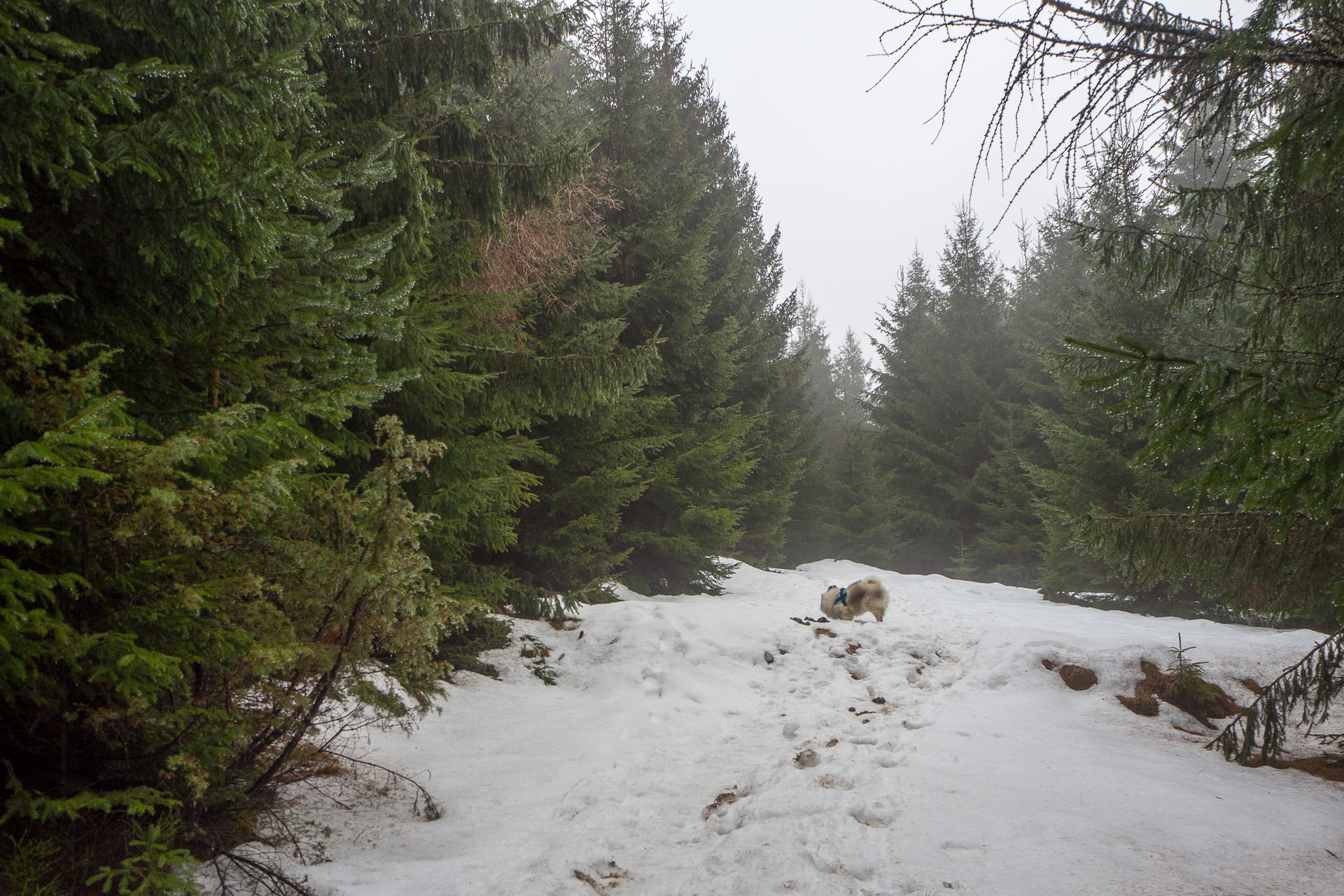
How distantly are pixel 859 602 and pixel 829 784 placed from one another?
20.9ft

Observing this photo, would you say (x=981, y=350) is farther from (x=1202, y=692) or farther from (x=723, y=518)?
(x=1202, y=692)

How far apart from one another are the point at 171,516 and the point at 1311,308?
676 cm

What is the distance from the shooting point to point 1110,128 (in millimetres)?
2920

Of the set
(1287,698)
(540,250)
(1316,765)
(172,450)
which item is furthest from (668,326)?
(172,450)

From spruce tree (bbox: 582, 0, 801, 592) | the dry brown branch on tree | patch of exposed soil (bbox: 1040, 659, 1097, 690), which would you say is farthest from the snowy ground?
the dry brown branch on tree

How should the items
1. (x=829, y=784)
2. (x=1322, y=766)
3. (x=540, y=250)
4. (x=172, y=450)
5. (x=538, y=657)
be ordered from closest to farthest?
(x=172, y=450) < (x=829, y=784) < (x=1322, y=766) < (x=538, y=657) < (x=540, y=250)

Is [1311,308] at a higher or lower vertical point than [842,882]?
higher

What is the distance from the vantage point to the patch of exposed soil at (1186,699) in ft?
18.0

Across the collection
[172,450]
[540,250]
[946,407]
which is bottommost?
[172,450]

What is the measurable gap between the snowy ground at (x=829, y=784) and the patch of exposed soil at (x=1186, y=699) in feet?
0.46

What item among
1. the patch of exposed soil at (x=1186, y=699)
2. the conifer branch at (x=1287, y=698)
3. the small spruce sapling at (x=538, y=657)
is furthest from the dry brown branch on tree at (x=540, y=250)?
the patch of exposed soil at (x=1186, y=699)

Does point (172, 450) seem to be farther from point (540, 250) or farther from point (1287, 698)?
point (1287, 698)

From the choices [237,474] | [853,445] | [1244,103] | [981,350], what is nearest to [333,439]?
[237,474]

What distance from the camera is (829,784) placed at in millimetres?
4227
